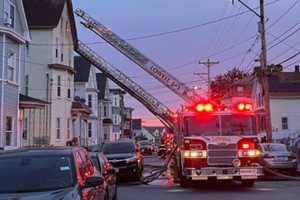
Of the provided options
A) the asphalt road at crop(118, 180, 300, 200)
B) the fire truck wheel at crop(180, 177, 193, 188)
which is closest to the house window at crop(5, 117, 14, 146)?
the asphalt road at crop(118, 180, 300, 200)

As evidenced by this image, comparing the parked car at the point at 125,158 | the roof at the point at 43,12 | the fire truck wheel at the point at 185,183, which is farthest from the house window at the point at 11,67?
the roof at the point at 43,12

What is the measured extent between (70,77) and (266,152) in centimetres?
2552

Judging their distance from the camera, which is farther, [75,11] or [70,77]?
[75,11]

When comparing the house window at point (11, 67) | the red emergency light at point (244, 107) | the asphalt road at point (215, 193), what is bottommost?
the asphalt road at point (215, 193)

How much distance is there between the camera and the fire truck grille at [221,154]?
17.2m

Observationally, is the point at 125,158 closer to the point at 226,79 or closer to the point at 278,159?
the point at 278,159

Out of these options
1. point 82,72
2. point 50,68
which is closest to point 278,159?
point 50,68

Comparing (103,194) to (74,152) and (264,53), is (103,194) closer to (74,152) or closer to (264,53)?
(74,152)

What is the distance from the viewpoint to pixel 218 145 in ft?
56.6

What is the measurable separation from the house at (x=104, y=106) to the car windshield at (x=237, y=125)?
59.0m

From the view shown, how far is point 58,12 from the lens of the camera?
44.7 metres

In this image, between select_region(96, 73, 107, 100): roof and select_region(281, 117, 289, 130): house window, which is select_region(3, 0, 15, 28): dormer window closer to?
select_region(281, 117, 289, 130): house window

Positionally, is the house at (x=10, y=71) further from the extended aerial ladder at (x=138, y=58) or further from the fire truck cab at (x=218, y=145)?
the extended aerial ladder at (x=138, y=58)


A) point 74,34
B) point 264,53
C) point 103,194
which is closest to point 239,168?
point 103,194
